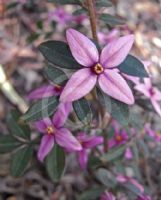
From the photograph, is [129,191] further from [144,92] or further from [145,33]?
[145,33]

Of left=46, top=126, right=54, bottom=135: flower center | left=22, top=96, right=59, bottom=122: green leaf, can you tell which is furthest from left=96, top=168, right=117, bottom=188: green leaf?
left=22, top=96, right=59, bottom=122: green leaf

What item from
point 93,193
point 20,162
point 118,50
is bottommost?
point 93,193

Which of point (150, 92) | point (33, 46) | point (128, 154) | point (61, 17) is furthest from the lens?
point (33, 46)

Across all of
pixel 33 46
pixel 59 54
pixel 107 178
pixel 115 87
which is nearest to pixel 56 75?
pixel 59 54

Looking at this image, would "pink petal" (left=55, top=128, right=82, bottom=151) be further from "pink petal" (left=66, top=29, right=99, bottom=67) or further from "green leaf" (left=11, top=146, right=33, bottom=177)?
"pink petal" (left=66, top=29, right=99, bottom=67)

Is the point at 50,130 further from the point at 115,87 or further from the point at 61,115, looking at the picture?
the point at 115,87
